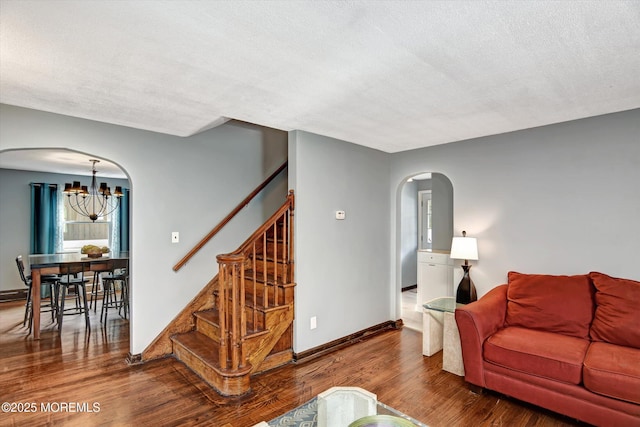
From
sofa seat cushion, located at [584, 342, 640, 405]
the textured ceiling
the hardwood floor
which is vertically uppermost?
the textured ceiling

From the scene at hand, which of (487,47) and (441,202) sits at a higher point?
(487,47)

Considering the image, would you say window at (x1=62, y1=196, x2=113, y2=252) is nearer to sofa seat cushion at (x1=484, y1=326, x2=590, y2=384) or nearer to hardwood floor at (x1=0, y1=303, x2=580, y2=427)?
hardwood floor at (x1=0, y1=303, x2=580, y2=427)

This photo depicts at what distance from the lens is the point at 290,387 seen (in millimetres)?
2791

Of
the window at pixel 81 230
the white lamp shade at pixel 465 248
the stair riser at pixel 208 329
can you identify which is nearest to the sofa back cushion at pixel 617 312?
the white lamp shade at pixel 465 248

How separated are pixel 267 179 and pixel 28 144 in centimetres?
233

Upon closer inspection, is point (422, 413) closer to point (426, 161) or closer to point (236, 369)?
point (236, 369)

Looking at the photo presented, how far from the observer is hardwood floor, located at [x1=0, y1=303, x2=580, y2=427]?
2367 mm

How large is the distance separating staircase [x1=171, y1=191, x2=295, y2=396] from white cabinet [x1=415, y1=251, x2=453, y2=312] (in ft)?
7.52

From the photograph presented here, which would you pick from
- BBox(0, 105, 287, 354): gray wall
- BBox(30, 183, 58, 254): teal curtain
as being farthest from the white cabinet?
BBox(30, 183, 58, 254): teal curtain

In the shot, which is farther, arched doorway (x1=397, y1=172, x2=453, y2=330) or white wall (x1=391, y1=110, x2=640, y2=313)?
arched doorway (x1=397, y1=172, x2=453, y2=330)

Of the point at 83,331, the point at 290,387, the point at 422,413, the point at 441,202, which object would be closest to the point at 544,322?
the point at 422,413

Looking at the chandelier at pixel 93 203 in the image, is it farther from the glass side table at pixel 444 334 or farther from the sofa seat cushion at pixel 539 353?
the sofa seat cushion at pixel 539 353

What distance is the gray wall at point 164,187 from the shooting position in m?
2.87

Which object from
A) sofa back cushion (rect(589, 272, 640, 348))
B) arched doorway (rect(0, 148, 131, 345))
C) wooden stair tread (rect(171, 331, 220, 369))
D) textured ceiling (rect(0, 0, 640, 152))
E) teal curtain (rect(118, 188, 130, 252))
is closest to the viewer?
textured ceiling (rect(0, 0, 640, 152))
